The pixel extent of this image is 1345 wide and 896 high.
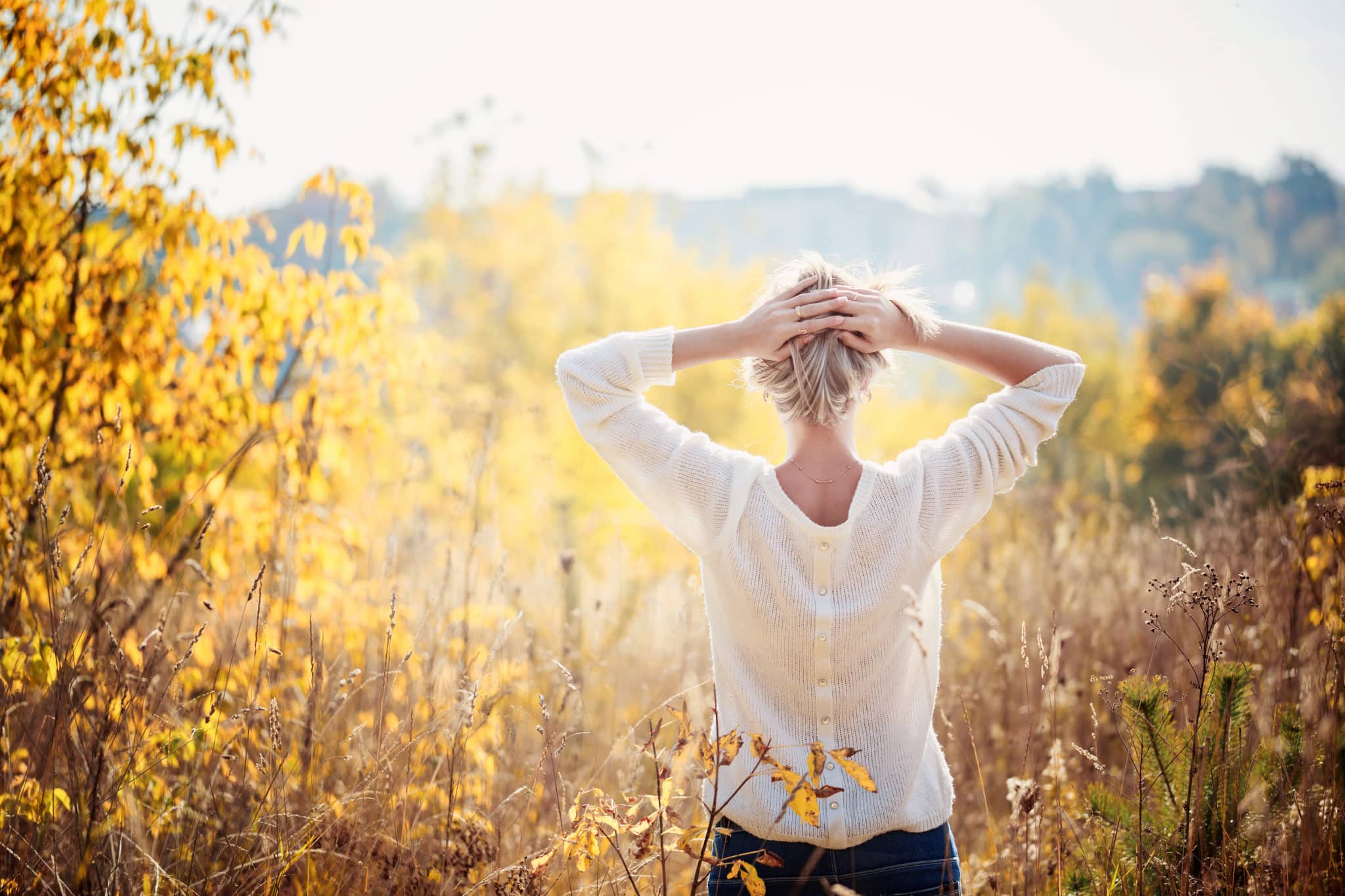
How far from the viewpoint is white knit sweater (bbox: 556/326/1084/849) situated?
1443 mm

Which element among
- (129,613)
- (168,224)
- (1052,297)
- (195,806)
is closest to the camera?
(195,806)

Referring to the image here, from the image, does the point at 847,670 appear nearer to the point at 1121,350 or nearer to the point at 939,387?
the point at 939,387

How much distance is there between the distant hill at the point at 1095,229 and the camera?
112 m

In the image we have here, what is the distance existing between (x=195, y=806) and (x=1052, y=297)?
96.2ft

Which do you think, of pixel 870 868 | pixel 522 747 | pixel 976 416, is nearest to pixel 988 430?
pixel 976 416

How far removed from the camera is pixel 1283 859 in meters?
1.40

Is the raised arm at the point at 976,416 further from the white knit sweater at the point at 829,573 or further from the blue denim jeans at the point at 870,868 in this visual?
the blue denim jeans at the point at 870,868

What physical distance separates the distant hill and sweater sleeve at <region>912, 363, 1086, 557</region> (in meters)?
95.9

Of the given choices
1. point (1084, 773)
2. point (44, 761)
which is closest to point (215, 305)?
point (44, 761)

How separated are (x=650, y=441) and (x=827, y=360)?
37 cm

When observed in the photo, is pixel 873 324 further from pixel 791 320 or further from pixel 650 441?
pixel 650 441

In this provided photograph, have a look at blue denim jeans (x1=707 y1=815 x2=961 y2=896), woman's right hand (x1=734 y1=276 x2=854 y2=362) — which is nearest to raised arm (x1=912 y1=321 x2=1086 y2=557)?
woman's right hand (x1=734 y1=276 x2=854 y2=362)

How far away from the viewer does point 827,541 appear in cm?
144

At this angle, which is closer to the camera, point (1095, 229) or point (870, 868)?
point (870, 868)
